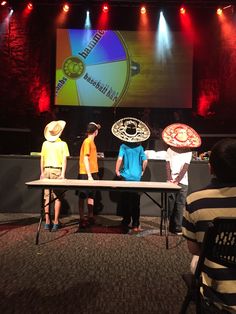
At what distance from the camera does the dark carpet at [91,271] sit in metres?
3.27

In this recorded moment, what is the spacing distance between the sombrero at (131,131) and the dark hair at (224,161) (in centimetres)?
446

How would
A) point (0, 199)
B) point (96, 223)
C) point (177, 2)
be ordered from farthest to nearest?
point (177, 2)
point (0, 199)
point (96, 223)

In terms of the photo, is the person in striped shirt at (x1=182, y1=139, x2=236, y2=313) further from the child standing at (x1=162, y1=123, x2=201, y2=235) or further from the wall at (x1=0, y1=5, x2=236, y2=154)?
the wall at (x1=0, y1=5, x2=236, y2=154)

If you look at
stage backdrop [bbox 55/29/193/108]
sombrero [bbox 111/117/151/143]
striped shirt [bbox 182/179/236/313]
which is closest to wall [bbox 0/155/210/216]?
sombrero [bbox 111/117/151/143]

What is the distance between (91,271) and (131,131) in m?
3.14

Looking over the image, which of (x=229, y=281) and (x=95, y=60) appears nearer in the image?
(x=229, y=281)

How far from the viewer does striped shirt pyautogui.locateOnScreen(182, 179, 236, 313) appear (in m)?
1.91

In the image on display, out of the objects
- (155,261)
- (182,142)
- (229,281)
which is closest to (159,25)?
(182,142)

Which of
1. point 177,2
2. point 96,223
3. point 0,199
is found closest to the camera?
point 96,223

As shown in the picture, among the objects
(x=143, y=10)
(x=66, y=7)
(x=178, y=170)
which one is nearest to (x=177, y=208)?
(x=178, y=170)

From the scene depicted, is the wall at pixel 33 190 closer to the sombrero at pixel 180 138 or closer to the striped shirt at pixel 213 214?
the sombrero at pixel 180 138

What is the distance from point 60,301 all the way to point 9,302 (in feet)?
1.34

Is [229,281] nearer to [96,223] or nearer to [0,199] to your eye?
[96,223]

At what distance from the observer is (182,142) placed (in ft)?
20.9
